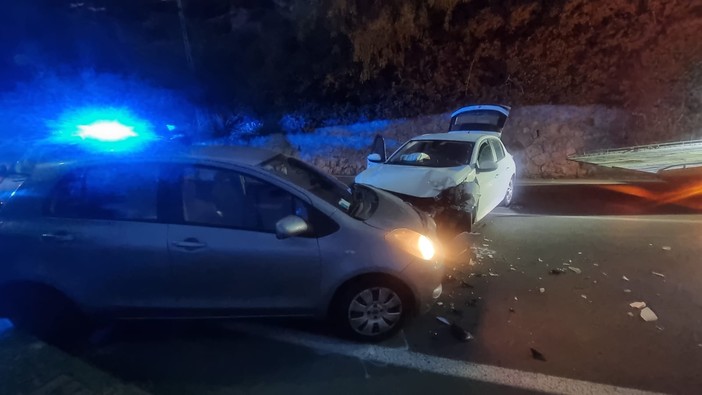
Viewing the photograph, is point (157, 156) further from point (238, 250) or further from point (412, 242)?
point (412, 242)

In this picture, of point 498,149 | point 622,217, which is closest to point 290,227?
point 498,149

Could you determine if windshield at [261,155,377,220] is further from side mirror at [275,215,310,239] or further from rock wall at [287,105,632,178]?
rock wall at [287,105,632,178]

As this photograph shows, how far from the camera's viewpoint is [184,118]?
18656 mm

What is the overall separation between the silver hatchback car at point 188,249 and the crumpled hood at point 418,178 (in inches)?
107

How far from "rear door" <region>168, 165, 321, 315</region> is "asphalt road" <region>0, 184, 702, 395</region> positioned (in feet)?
1.42

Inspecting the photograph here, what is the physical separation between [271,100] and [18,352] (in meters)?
14.0

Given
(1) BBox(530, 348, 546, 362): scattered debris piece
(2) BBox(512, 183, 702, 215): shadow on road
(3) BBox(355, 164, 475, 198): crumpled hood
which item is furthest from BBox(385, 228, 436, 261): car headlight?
(2) BBox(512, 183, 702, 215): shadow on road

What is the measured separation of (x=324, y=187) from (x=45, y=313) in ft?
8.28

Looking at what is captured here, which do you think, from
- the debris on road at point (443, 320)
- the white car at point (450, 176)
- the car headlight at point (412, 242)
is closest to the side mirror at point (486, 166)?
the white car at point (450, 176)

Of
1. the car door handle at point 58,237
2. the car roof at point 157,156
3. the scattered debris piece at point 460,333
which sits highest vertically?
the car roof at point 157,156

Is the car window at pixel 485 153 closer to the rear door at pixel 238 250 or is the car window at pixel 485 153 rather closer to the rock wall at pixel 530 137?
the rear door at pixel 238 250

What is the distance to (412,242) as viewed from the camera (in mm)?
3793

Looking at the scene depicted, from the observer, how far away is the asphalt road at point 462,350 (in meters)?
3.30

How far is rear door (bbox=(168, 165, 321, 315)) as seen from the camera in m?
3.51
